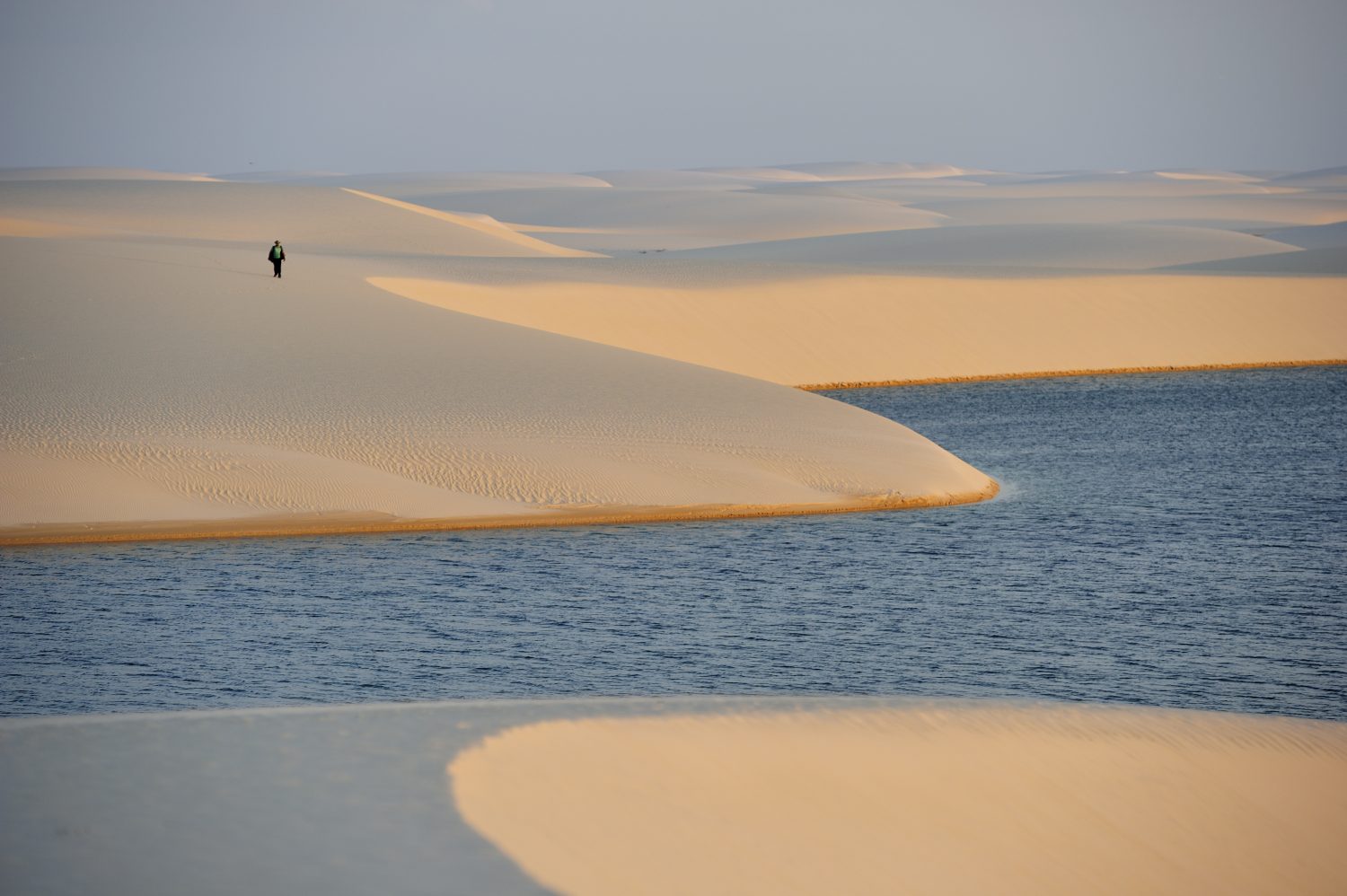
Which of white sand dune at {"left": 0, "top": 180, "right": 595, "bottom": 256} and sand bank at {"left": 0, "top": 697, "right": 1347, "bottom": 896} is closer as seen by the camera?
sand bank at {"left": 0, "top": 697, "right": 1347, "bottom": 896}

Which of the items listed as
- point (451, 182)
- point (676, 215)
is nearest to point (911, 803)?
point (676, 215)

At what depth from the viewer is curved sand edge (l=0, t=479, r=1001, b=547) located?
17.9m

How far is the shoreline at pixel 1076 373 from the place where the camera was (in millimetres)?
38750

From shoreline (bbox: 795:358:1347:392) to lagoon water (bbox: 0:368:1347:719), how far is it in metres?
16.7

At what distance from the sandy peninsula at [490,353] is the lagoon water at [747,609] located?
1.26m

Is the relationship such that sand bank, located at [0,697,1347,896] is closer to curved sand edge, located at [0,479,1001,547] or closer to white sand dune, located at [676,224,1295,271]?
curved sand edge, located at [0,479,1001,547]

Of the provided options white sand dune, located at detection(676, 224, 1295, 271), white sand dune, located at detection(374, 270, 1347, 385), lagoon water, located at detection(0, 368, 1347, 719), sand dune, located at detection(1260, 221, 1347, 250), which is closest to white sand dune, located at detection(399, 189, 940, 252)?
white sand dune, located at detection(676, 224, 1295, 271)

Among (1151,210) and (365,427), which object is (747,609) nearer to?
(365,427)

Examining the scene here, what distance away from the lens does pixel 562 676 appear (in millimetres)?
11953

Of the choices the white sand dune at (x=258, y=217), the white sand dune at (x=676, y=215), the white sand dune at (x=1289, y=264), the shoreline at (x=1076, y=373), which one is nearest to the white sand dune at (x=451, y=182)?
the white sand dune at (x=676, y=215)

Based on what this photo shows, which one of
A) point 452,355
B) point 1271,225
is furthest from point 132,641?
point 1271,225

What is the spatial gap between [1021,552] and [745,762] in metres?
9.21

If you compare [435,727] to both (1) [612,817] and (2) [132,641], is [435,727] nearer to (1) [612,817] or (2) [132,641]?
(1) [612,817]

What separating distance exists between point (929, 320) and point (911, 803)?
34.7 metres
